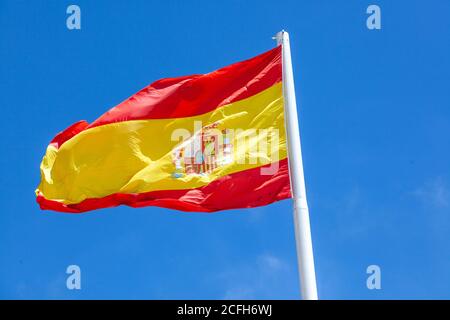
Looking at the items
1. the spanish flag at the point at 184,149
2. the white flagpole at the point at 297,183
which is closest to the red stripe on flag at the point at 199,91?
the spanish flag at the point at 184,149

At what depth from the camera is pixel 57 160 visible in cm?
1744

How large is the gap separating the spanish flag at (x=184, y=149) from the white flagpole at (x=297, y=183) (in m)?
0.26

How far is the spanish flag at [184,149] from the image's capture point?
1560cm

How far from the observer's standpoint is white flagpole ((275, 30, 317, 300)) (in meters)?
13.7

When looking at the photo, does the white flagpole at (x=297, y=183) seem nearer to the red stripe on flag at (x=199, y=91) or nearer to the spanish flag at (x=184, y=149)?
the spanish flag at (x=184, y=149)

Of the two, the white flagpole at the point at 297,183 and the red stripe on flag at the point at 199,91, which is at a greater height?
the red stripe on flag at the point at 199,91

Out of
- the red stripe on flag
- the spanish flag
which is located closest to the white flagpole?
the spanish flag

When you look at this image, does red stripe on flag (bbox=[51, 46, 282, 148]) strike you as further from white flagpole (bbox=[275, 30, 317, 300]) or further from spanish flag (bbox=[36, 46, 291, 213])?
white flagpole (bbox=[275, 30, 317, 300])

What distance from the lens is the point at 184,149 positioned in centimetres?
1659

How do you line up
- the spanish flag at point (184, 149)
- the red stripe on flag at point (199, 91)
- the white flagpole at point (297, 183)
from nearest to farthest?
the white flagpole at point (297, 183) < the spanish flag at point (184, 149) < the red stripe on flag at point (199, 91)

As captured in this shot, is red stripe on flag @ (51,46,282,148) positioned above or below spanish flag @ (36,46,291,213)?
above

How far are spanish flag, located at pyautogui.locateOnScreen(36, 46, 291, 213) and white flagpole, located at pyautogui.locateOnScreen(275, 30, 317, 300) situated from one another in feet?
0.84

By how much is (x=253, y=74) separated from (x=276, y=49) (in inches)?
26.7
